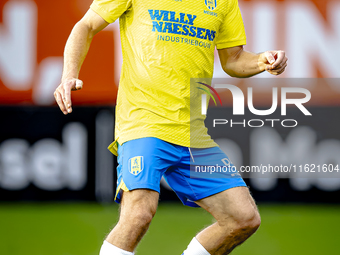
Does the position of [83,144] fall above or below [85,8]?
below

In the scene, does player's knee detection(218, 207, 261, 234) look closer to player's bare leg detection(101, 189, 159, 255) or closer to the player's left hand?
player's bare leg detection(101, 189, 159, 255)

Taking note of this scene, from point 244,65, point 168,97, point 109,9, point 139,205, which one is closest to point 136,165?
point 139,205

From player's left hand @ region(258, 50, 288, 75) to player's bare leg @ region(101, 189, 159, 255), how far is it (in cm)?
82

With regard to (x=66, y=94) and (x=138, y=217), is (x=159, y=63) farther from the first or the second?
(x=138, y=217)

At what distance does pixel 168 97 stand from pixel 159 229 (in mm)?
2115

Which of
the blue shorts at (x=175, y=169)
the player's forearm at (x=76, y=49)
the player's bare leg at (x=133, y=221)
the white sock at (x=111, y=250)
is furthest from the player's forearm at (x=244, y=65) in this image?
the white sock at (x=111, y=250)

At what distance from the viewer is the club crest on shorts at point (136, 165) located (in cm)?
188

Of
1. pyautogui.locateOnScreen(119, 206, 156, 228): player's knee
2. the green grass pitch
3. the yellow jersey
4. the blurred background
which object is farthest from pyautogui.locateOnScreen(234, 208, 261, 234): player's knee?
the blurred background

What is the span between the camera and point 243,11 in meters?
3.91

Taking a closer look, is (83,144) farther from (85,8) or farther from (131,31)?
(131,31)

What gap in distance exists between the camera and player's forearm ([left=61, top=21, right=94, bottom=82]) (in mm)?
1916

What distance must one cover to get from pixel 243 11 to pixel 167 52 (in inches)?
82.7

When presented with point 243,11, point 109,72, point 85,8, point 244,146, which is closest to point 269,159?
point 244,146

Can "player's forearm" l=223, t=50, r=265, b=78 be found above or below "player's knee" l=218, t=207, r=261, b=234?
above
